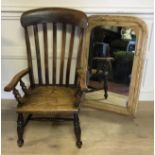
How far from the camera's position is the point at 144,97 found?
2.36m

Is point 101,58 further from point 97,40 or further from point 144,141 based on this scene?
point 144,141

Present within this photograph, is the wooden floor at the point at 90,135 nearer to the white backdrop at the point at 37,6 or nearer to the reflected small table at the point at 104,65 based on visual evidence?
the reflected small table at the point at 104,65

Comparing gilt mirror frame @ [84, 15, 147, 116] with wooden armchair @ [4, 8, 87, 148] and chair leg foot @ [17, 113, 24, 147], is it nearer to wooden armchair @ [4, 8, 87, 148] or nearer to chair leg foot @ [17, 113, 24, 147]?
wooden armchair @ [4, 8, 87, 148]

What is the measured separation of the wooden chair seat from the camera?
1596 mm

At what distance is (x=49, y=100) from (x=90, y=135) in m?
0.48

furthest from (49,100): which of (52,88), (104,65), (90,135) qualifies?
(104,65)

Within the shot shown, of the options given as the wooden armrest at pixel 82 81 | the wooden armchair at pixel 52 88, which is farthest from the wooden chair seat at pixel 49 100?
the wooden armrest at pixel 82 81

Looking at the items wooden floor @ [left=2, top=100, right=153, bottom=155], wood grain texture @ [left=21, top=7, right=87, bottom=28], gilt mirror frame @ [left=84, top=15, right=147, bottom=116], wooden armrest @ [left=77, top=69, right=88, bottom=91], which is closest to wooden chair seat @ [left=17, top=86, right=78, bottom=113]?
wooden armrest @ [left=77, top=69, right=88, bottom=91]

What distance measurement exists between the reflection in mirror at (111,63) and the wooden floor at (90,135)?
0.20 meters

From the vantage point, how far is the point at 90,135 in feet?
6.11

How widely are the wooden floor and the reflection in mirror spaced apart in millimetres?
200

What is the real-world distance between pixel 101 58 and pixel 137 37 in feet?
1.23

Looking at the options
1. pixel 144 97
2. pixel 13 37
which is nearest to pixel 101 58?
pixel 144 97

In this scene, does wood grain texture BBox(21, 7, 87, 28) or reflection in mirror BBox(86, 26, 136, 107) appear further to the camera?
reflection in mirror BBox(86, 26, 136, 107)
